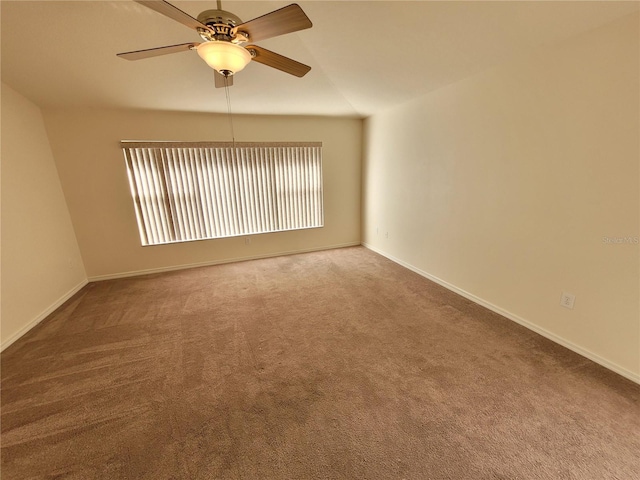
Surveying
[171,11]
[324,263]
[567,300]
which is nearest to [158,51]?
[171,11]

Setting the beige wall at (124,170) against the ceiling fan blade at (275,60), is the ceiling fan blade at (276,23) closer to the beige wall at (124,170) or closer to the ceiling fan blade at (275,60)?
the ceiling fan blade at (275,60)

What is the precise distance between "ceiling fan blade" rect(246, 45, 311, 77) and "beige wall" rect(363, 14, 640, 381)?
1.78 m

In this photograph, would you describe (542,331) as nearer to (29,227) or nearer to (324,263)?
(324,263)

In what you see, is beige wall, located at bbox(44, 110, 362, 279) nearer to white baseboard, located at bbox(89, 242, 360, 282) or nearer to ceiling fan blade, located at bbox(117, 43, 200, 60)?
white baseboard, located at bbox(89, 242, 360, 282)

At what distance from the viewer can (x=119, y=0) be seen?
191 cm

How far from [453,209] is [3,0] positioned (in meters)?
4.11

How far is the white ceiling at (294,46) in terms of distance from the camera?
1.82 meters

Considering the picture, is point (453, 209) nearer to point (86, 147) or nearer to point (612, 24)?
point (612, 24)

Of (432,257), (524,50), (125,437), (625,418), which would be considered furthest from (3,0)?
(625,418)

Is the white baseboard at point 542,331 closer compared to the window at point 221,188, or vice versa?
the white baseboard at point 542,331

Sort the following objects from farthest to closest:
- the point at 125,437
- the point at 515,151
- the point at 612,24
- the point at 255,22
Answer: the point at 515,151
the point at 612,24
the point at 125,437
the point at 255,22

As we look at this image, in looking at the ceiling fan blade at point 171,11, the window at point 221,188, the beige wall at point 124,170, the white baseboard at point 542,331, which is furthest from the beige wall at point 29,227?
the white baseboard at point 542,331

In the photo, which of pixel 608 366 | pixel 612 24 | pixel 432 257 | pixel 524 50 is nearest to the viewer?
pixel 612 24

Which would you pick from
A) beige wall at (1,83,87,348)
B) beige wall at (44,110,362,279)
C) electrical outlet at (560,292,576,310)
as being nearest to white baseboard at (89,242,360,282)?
beige wall at (44,110,362,279)
